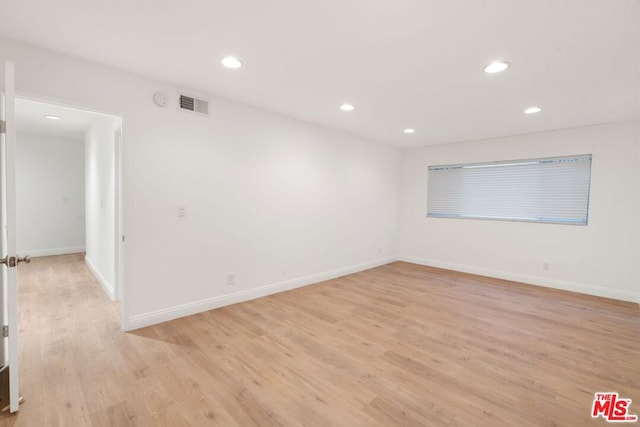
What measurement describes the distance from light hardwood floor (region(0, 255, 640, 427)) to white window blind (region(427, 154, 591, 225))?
1505 mm

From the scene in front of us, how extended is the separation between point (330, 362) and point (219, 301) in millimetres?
1759

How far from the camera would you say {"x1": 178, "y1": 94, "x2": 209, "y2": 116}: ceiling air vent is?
3.18m

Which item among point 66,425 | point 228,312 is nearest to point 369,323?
point 228,312

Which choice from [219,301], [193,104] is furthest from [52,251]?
[193,104]

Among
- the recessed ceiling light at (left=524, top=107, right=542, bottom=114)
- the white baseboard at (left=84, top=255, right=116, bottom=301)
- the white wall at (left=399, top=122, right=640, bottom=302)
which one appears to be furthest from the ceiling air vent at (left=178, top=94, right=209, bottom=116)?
the white wall at (left=399, top=122, right=640, bottom=302)

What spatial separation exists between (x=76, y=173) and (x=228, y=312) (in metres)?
6.09

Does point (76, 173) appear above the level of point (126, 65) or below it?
below

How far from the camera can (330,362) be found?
247 centimetres

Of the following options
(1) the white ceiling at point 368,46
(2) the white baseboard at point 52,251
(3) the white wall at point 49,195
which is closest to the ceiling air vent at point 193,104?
(1) the white ceiling at point 368,46

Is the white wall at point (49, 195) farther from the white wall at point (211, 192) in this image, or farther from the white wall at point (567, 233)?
the white wall at point (567, 233)

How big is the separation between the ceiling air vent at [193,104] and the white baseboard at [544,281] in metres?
5.14

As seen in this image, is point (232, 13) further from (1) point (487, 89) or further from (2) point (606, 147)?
(2) point (606, 147)

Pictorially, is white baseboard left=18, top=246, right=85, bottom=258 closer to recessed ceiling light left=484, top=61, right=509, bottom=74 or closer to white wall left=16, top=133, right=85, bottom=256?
white wall left=16, top=133, right=85, bottom=256

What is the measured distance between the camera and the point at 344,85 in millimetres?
3033
